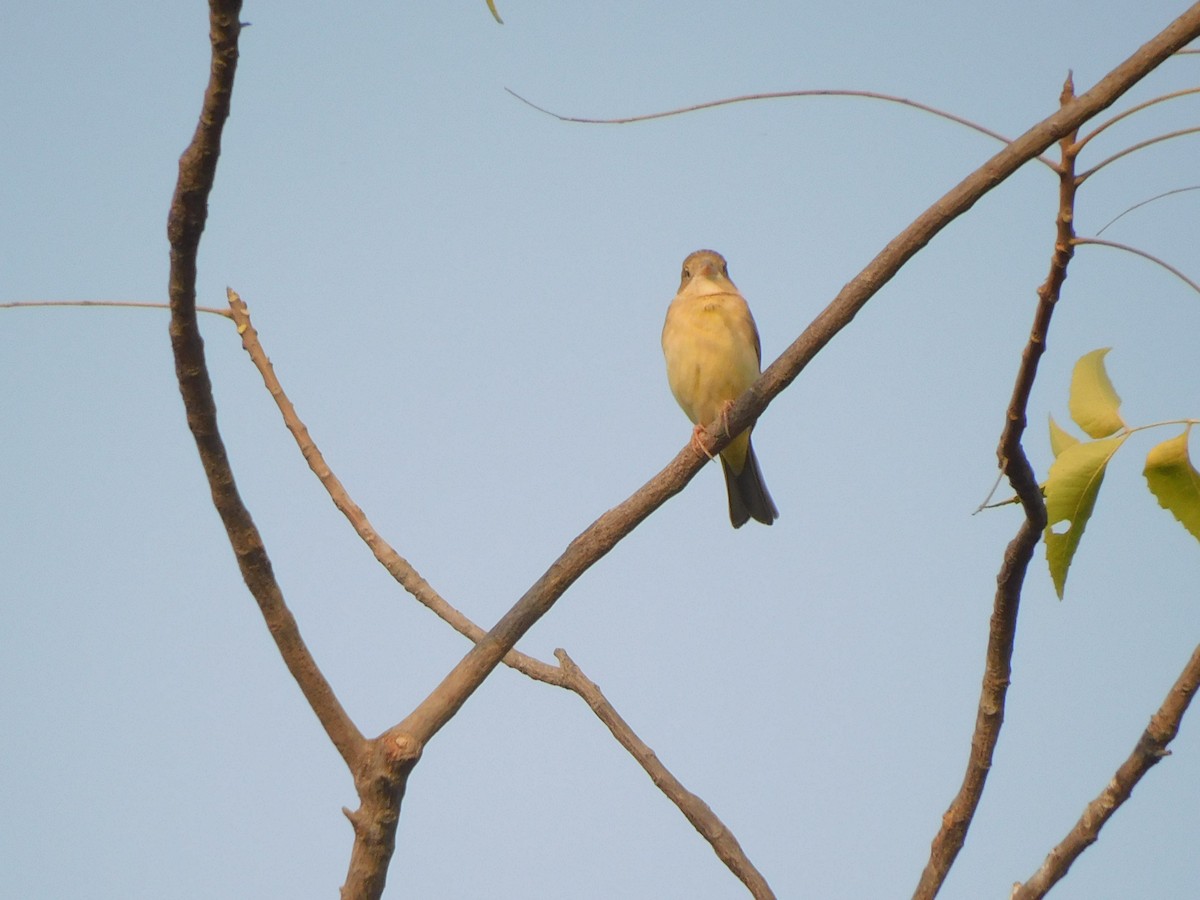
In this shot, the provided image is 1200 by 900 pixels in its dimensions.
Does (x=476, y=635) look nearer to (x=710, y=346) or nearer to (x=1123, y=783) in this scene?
(x=1123, y=783)

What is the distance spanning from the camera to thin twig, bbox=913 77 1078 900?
219 cm

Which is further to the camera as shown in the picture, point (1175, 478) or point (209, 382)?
point (1175, 478)

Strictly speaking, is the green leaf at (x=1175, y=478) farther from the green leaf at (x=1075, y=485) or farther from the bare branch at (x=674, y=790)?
the bare branch at (x=674, y=790)

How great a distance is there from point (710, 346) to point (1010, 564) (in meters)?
3.16

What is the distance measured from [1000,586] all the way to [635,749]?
1266 millimetres

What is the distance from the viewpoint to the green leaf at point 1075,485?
2.51 meters

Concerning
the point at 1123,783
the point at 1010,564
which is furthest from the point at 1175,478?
the point at 1123,783

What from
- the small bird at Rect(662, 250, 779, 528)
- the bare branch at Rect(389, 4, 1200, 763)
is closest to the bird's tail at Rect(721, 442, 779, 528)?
the small bird at Rect(662, 250, 779, 528)

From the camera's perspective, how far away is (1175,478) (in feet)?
8.20

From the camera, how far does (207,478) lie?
235 cm

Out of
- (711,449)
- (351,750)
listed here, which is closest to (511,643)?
(351,750)

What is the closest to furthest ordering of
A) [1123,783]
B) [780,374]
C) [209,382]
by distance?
[209,382]
[1123,783]
[780,374]

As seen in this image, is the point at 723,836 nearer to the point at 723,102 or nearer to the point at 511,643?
the point at 511,643

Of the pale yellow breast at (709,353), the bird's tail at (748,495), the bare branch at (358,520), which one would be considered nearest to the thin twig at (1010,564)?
the bare branch at (358,520)
